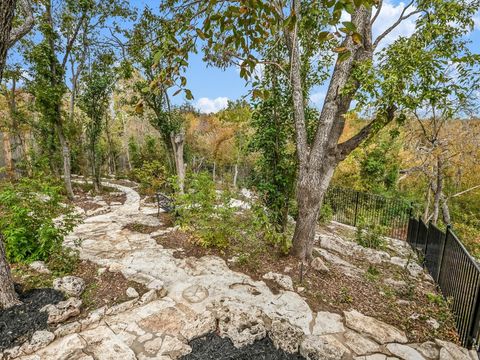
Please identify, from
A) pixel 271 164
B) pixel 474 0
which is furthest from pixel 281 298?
pixel 474 0

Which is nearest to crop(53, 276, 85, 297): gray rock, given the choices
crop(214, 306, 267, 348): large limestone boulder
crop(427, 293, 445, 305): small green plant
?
crop(214, 306, 267, 348): large limestone boulder

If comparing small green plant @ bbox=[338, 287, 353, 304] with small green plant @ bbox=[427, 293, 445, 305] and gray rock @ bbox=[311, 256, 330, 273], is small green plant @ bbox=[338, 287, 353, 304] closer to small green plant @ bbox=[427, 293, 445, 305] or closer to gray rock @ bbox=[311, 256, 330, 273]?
gray rock @ bbox=[311, 256, 330, 273]

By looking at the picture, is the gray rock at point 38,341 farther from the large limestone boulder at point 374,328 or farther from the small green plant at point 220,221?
the large limestone boulder at point 374,328

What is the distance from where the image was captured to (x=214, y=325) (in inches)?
106

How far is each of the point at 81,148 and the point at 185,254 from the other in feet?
40.8

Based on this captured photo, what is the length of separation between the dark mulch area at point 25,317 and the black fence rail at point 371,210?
8.05m

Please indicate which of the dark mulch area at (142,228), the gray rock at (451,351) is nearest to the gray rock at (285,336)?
the gray rock at (451,351)

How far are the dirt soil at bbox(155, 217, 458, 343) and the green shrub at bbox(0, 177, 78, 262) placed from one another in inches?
73.5

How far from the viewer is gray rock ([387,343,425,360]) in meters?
2.53

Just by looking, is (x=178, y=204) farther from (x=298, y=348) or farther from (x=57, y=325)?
(x=298, y=348)

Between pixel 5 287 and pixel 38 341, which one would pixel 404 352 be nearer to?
pixel 38 341

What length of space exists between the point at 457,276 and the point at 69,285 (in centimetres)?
513

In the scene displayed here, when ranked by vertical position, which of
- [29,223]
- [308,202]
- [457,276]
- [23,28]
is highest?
[23,28]

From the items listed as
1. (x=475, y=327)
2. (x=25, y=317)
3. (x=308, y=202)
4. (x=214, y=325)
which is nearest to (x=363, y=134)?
(x=308, y=202)
